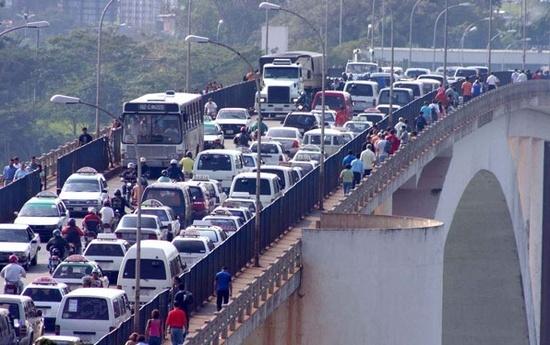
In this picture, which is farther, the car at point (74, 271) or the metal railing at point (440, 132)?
the metal railing at point (440, 132)

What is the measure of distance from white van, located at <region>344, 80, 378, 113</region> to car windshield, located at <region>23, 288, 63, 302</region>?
4743cm

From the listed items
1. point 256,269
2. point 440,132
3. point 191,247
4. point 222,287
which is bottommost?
point 256,269

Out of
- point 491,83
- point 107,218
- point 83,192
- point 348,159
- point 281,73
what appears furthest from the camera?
point 491,83

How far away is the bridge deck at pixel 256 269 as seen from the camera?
33812 mm

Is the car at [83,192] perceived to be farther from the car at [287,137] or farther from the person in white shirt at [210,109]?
the person in white shirt at [210,109]

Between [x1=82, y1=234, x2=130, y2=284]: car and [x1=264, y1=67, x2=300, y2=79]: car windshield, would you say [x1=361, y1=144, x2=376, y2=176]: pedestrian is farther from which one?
[x1=264, y1=67, x2=300, y2=79]: car windshield

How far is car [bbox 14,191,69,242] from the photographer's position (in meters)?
45.8

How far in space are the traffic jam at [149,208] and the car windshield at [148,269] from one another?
0.02 m

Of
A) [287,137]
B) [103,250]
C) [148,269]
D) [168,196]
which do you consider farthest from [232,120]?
[148,269]

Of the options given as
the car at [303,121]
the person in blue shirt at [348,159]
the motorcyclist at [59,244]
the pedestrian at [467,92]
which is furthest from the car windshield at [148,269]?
the pedestrian at [467,92]

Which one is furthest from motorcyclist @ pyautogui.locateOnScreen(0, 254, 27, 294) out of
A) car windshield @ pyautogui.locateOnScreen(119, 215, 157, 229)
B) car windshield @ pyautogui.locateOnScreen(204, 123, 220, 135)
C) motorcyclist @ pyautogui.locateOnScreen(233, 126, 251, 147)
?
car windshield @ pyautogui.locateOnScreen(204, 123, 220, 135)

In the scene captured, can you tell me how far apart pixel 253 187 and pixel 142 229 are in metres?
7.48

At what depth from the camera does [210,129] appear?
66.5 m

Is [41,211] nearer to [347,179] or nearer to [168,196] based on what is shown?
[168,196]
